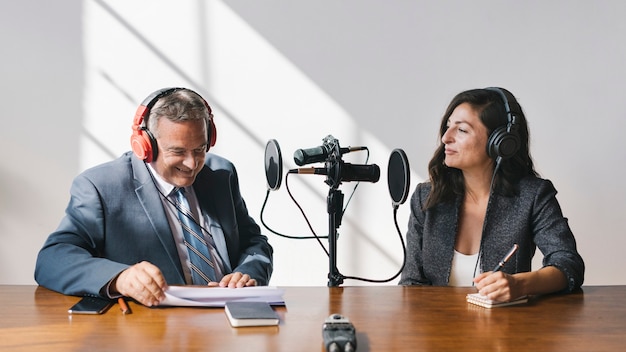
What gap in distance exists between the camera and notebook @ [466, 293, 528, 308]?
1.88 meters

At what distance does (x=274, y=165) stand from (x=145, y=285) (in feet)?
1.65

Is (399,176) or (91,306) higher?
(399,176)

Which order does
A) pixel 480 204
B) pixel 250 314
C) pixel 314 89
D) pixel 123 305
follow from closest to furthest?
pixel 250 314 < pixel 123 305 < pixel 480 204 < pixel 314 89

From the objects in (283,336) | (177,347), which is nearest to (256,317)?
(283,336)

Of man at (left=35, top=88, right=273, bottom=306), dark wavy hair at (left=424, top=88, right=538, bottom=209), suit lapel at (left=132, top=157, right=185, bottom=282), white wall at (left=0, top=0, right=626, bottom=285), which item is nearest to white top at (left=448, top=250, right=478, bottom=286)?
Answer: dark wavy hair at (left=424, top=88, right=538, bottom=209)

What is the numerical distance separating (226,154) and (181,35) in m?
0.68

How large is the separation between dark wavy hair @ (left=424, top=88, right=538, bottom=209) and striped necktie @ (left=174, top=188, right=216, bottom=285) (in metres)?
0.81

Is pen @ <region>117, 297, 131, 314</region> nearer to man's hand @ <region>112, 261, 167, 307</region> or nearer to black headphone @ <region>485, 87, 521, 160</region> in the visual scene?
man's hand @ <region>112, 261, 167, 307</region>

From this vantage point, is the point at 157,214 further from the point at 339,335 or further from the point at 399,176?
the point at 339,335

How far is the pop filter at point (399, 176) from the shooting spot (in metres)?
1.97

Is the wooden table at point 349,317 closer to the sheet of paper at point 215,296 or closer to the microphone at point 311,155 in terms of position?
the sheet of paper at point 215,296

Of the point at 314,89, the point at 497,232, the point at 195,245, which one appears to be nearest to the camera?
the point at 195,245

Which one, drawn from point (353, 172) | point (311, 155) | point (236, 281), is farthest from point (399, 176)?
point (236, 281)

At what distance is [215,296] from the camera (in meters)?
1.81
